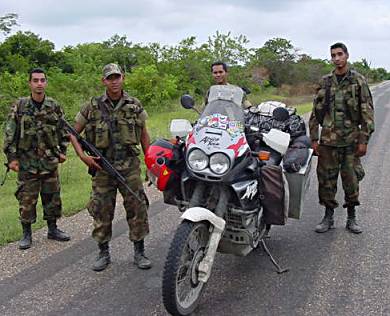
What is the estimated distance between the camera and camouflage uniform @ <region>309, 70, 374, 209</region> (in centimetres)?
524

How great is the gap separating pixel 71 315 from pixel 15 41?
1164 inches

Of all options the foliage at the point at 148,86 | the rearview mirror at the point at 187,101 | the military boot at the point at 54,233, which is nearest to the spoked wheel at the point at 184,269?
the rearview mirror at the point at 187,101

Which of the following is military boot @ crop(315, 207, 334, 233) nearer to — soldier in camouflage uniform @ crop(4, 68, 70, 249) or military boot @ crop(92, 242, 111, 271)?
military boot @ crop(92, 242, 111, 271)

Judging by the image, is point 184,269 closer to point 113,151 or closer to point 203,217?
point 203,217

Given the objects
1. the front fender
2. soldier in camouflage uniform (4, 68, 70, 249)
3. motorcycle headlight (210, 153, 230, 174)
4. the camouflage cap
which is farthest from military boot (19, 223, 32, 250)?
motorcycle headlight (210, 153, 230, 174)

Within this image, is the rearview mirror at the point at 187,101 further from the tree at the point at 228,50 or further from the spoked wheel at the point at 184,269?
the tree at the point at 228,50

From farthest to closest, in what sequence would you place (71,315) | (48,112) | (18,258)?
(48,112) → (18,258) → (71,315)

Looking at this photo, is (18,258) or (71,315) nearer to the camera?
(71,315)

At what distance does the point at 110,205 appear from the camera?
15.1ft

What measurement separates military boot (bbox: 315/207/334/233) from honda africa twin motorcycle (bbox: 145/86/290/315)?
1281 mm

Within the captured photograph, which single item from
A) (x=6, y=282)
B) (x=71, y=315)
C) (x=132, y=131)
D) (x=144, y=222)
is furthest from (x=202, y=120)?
(x=6, y=282)

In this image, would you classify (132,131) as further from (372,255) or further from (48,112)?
(372,255)

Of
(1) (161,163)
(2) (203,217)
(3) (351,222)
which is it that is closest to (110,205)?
(1) (161,163)

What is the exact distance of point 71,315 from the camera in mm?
3672
